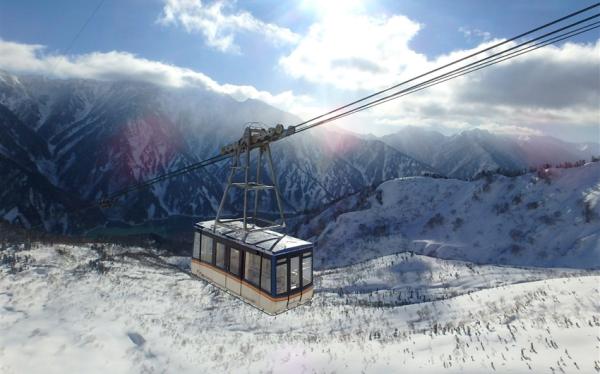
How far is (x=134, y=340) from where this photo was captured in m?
18.9

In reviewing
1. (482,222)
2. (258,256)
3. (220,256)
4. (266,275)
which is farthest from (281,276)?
(482,222)

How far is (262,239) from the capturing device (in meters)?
14.6

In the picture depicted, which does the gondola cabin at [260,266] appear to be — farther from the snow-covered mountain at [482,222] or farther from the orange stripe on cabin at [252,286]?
the snow-covered mountain at [482,222]

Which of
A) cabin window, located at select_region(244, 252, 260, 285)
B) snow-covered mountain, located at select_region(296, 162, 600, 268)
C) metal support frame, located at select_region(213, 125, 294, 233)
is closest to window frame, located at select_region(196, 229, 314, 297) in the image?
cabin window, located at select_region(244, 252, 260, 285)

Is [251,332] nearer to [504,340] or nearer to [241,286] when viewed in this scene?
[241,286]

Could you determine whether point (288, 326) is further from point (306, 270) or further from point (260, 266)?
point (260, 266)

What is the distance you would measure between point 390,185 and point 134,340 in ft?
188

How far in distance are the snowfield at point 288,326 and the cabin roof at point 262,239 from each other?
6.01 m

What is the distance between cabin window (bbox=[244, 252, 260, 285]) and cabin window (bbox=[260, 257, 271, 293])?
354 mm

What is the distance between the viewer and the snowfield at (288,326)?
544 inches

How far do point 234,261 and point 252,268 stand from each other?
1.29m

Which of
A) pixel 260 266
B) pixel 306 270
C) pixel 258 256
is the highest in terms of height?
pixel 258 256

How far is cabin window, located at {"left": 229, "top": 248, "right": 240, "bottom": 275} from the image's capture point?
49.2ft

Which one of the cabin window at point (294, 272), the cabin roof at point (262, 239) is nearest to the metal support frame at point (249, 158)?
the cabin roof at point (262, 239)
